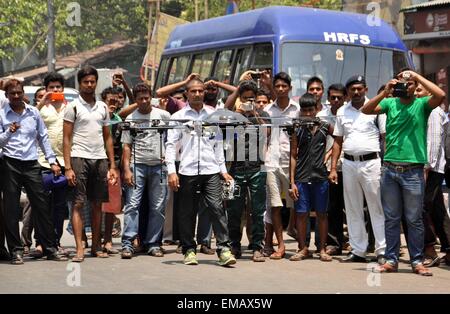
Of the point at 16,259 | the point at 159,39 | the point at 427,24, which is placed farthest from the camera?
the point at 159,39

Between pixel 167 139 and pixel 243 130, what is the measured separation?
30.6 inches

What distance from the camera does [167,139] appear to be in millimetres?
10891

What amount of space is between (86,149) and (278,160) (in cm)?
202

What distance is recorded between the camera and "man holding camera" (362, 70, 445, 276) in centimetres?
989

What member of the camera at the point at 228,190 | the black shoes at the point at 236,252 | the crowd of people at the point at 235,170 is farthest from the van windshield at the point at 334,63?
the camera at the point at 228,190

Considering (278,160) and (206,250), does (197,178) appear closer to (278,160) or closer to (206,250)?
(278,160)

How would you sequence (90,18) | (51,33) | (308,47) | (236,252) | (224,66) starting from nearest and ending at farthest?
(236,252) → (308,47) → (224,66) → (51,33) → (90,18)

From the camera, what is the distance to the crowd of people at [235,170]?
10141mm

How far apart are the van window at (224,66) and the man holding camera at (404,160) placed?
7.75m

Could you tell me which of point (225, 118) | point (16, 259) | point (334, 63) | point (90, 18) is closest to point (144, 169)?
point (225, 118)

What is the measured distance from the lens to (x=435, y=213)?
36.0 ft

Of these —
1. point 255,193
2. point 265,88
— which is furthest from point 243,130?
point 265,88

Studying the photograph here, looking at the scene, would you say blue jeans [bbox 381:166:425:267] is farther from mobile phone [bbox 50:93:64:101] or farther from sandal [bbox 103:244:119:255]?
mobile phone [bbox 50:93:64:101]
